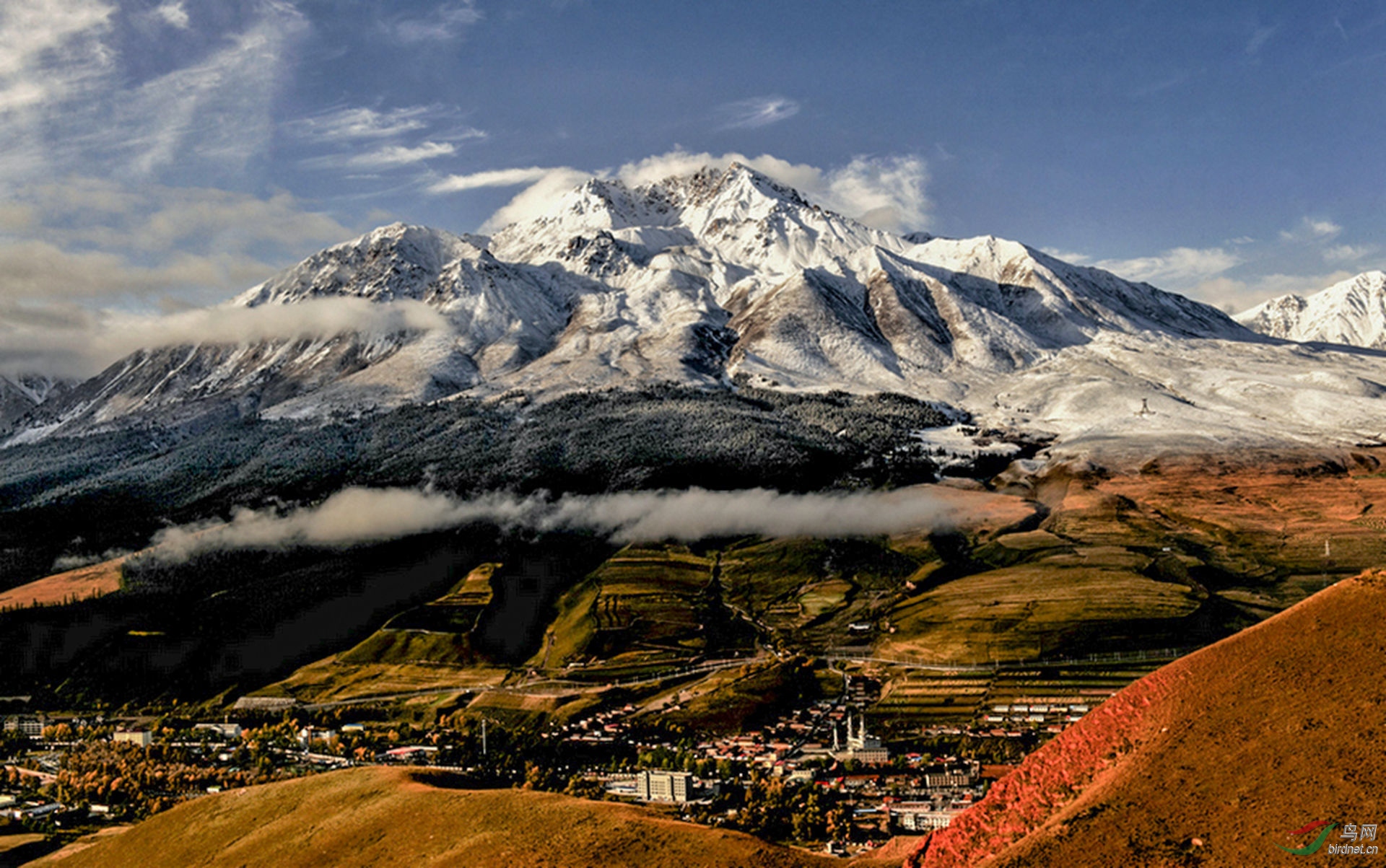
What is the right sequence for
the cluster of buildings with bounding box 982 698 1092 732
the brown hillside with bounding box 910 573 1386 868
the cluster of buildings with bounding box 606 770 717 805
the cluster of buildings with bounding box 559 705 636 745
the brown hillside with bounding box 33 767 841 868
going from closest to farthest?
the brown hillside with bounding box 910 573 1386 868, the brown hillside with bounding box 33 767 841 868, the cluster of buildings with bounding box 606 770 717 805, the cluster of buildings with bounding box 982 698 1092 732, the cluster of buildings with bounding box 559 705 636 745

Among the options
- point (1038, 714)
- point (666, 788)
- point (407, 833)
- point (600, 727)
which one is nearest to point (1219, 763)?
point (407, 833)

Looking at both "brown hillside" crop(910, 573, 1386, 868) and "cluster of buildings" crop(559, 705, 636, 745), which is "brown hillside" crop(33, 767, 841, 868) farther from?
"cluster of buildings" crop(559, 705, 636, 745)

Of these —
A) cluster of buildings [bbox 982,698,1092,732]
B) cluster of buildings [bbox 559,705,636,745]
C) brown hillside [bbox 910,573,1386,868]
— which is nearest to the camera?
brown hillside [bbox 910,573,1386,868]

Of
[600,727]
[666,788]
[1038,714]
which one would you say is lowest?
[600,727]

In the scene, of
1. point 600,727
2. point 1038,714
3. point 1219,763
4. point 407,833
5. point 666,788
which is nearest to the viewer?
point 1219,763

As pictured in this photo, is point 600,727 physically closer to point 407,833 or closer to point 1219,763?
point 407,833

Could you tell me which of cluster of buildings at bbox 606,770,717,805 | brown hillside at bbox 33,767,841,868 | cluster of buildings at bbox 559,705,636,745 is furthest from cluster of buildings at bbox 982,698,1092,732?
brown hillside at bbox 33,767,841,868
